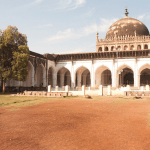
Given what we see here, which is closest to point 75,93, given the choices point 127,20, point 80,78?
point 80,78

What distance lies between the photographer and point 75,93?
64.0 feet

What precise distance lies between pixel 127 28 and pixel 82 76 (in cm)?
1440

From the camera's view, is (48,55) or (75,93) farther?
(48,55)

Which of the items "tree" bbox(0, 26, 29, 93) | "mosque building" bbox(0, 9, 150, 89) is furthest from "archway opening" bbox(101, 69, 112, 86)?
"tree" bbox(0, 26, 29, 93)

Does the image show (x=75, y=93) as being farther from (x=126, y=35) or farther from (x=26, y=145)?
(x=126, y=35)

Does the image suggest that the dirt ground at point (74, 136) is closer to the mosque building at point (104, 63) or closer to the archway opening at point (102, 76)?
the mosque building at point (104, 63)

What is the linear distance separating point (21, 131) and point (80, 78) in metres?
27.4

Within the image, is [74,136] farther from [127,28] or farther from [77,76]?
[127,28]

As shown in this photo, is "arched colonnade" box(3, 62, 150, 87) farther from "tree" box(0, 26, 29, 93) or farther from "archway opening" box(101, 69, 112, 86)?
"tree" box(0, 26, 29, 93)

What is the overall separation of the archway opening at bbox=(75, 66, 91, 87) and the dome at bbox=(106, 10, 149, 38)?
10.2 metres

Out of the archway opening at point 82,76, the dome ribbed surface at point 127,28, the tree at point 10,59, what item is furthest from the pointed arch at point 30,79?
the dome ribbed surface at point 127,28

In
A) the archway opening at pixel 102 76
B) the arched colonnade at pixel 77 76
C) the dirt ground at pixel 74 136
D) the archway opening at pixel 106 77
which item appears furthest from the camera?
the archway opening at pixel 106 77

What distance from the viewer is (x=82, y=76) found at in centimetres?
3488

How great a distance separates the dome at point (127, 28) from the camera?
115 ft
